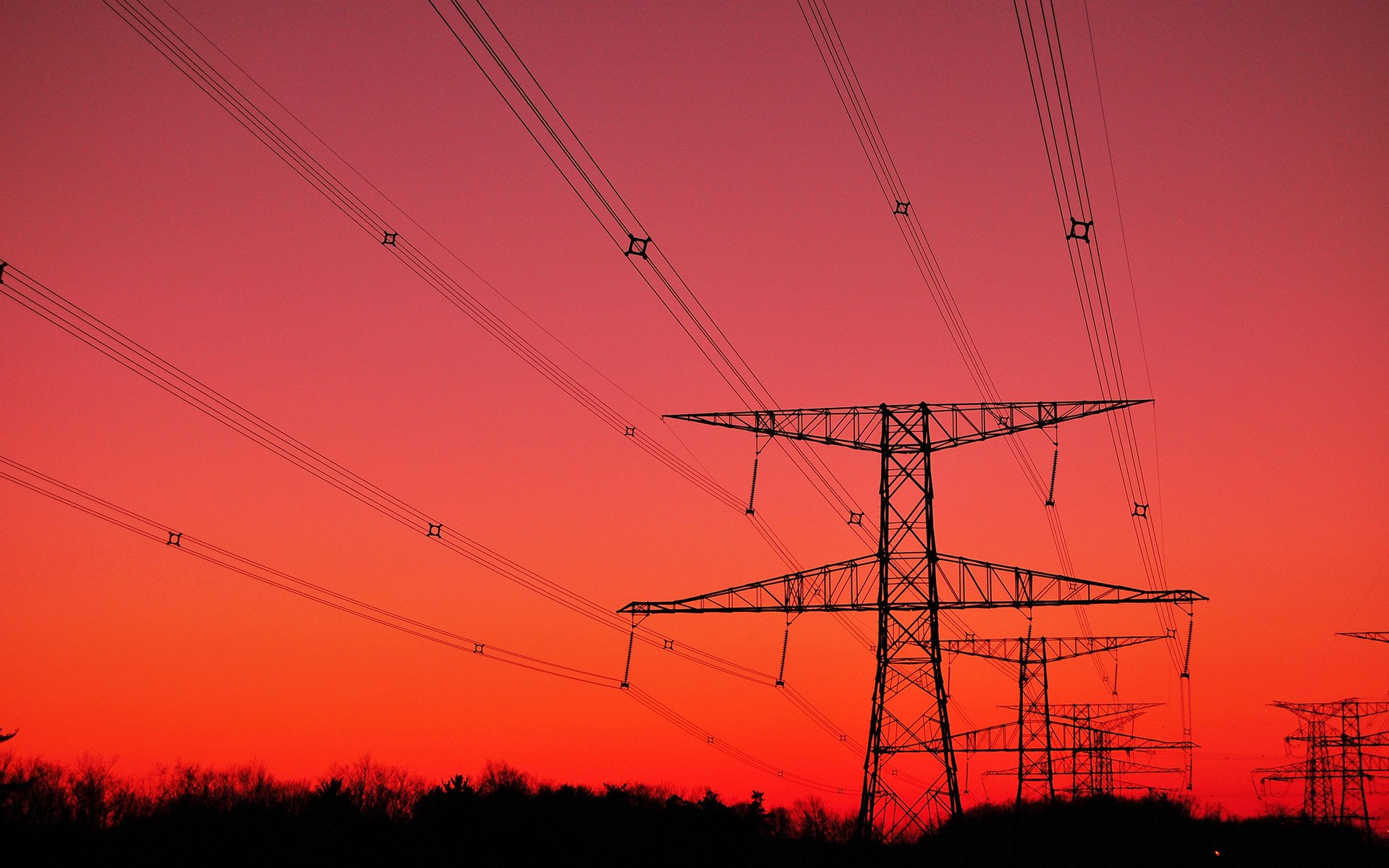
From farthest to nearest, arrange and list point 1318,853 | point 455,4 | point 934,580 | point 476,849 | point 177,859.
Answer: point 1318,853 → point 476,849 → point 177,859 → point 934,580 → point 455,4

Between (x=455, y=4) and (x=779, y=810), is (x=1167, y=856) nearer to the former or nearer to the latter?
(x=779, y=810)

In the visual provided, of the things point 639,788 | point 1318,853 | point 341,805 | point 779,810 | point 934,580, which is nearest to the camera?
point 934,580

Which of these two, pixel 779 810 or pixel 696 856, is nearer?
pixel 696 856

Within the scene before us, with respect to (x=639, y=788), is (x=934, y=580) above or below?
above

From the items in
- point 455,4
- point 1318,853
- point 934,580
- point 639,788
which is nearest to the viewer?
point 455,4

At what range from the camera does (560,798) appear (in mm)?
84438

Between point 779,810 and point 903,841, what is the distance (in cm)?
5649

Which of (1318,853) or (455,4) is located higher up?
(455,4)

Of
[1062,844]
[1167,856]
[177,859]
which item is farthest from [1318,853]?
[177,859]

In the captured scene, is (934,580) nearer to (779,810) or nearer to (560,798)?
(560,798)

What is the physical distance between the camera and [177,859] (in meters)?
56.5

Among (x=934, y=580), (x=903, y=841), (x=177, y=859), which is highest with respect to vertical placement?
(x=934, y=580)

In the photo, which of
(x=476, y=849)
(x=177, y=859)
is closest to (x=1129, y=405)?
(x=476, y=849)

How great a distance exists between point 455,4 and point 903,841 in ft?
164
